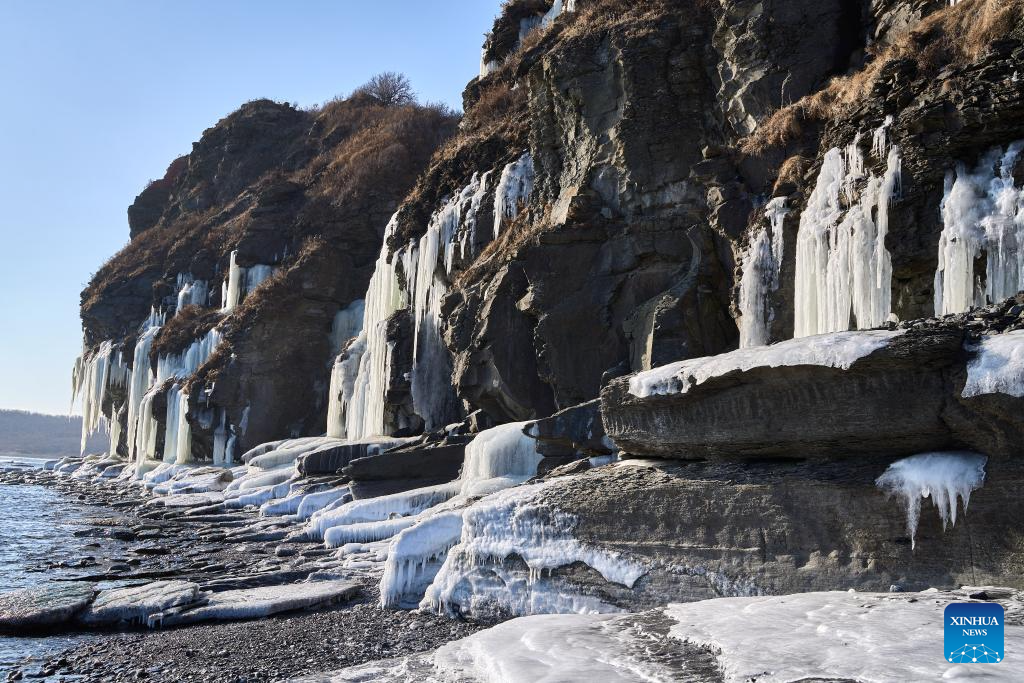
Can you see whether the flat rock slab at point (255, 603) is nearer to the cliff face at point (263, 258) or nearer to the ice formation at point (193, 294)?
the cliff face at point (263, 258)

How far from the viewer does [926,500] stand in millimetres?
7012

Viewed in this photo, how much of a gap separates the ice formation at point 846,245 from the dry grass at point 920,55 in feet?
4.02

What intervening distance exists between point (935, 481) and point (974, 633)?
2164 millimetres

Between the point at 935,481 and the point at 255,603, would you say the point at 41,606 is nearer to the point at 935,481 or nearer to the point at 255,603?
the point at 255,603

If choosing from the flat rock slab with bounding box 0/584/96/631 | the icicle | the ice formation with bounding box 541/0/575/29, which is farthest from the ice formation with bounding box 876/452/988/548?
the icicle

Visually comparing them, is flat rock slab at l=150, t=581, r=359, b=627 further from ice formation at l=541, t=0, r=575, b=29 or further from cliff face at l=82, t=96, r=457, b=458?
cliff face at l=82, t=96, r=457, b=458

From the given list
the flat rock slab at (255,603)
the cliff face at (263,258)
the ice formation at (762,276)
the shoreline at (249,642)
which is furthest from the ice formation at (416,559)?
the cliff face at (263,258)

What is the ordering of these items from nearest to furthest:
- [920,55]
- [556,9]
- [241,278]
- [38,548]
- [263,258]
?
[920,55] → [38,548] → [556,9] → [241,278] → [263,258]

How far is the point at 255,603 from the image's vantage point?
1067 cm

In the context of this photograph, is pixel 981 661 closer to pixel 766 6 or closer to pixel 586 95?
pixel 766 6

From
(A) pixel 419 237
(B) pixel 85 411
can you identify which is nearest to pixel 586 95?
(A) pixel 419 237

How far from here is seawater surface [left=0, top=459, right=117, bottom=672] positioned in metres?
9.45

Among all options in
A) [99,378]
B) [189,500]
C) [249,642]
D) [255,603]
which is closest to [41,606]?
[255,603]

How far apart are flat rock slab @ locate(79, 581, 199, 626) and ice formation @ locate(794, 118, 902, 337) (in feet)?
32.0
